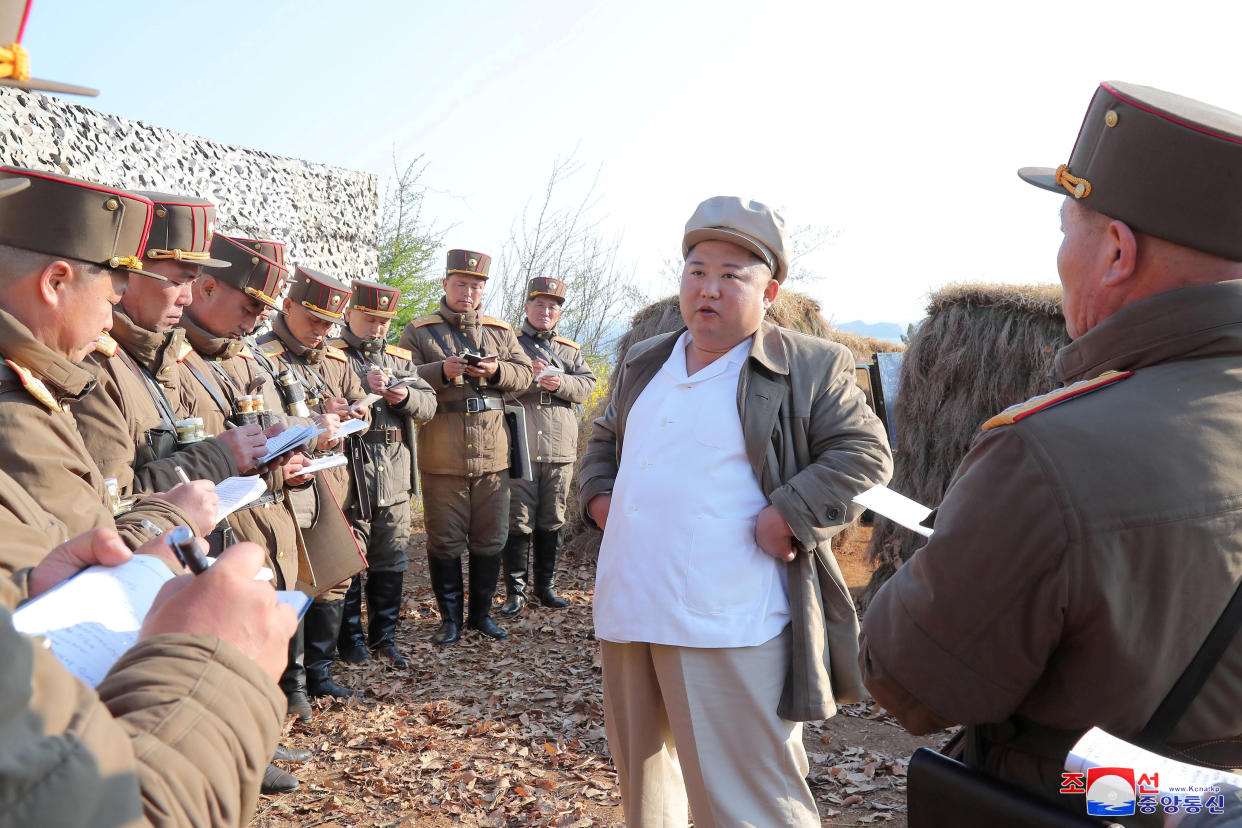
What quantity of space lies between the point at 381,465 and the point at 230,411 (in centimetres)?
173

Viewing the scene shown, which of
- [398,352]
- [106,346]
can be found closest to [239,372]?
[106,346]

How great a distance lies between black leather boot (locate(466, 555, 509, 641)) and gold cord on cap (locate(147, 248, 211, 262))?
3585 mm

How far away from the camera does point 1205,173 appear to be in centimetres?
152

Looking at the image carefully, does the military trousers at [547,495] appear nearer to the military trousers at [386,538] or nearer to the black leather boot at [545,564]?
the black leather boot at [545,564]

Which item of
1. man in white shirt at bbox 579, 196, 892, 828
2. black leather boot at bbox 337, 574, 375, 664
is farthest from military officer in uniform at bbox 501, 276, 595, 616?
man in white shirt at bbox 579, 196, 892, 828

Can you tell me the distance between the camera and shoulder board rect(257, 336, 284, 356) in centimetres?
534

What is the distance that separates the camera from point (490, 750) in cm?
473

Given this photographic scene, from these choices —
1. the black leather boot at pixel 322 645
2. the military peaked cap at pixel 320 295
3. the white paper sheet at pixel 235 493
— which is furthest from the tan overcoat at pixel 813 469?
the black leather boot at pixel 322 645

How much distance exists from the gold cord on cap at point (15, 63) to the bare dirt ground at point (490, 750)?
358 cm

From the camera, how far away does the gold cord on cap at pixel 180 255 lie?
3.46 meters

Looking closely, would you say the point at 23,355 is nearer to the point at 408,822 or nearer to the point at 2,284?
the point at 2,284

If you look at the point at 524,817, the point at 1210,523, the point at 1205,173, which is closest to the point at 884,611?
the point at 1210,523

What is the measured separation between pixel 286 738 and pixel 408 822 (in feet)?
3.93

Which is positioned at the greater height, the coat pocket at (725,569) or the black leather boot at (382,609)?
the coat pocket at (725,569)
